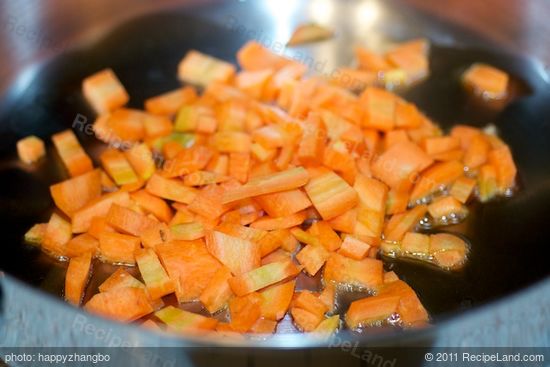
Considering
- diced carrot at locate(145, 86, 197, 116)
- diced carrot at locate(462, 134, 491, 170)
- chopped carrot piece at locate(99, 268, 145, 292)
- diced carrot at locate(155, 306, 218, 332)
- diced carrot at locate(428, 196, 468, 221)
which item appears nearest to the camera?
diced carrot at locate(155, 306, 218, 332)

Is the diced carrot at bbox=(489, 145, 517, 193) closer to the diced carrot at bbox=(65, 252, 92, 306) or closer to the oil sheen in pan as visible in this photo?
the oil sheen in pan

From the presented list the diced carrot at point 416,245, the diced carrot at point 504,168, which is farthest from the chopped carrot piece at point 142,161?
the diced carrot at point 504,168

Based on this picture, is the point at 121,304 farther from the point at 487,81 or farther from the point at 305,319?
the point at 487,81

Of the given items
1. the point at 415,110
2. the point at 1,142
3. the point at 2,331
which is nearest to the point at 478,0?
the point at 415,110

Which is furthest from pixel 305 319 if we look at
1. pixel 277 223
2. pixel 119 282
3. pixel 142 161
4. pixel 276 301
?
pixel 142 161

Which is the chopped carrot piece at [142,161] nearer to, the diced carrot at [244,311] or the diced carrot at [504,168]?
the diced carrot at [244,311]

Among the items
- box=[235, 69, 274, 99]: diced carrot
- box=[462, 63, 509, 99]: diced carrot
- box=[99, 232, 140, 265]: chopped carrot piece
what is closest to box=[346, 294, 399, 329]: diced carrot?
box=[99, 232, 140, 265]: chopped carrot piece
